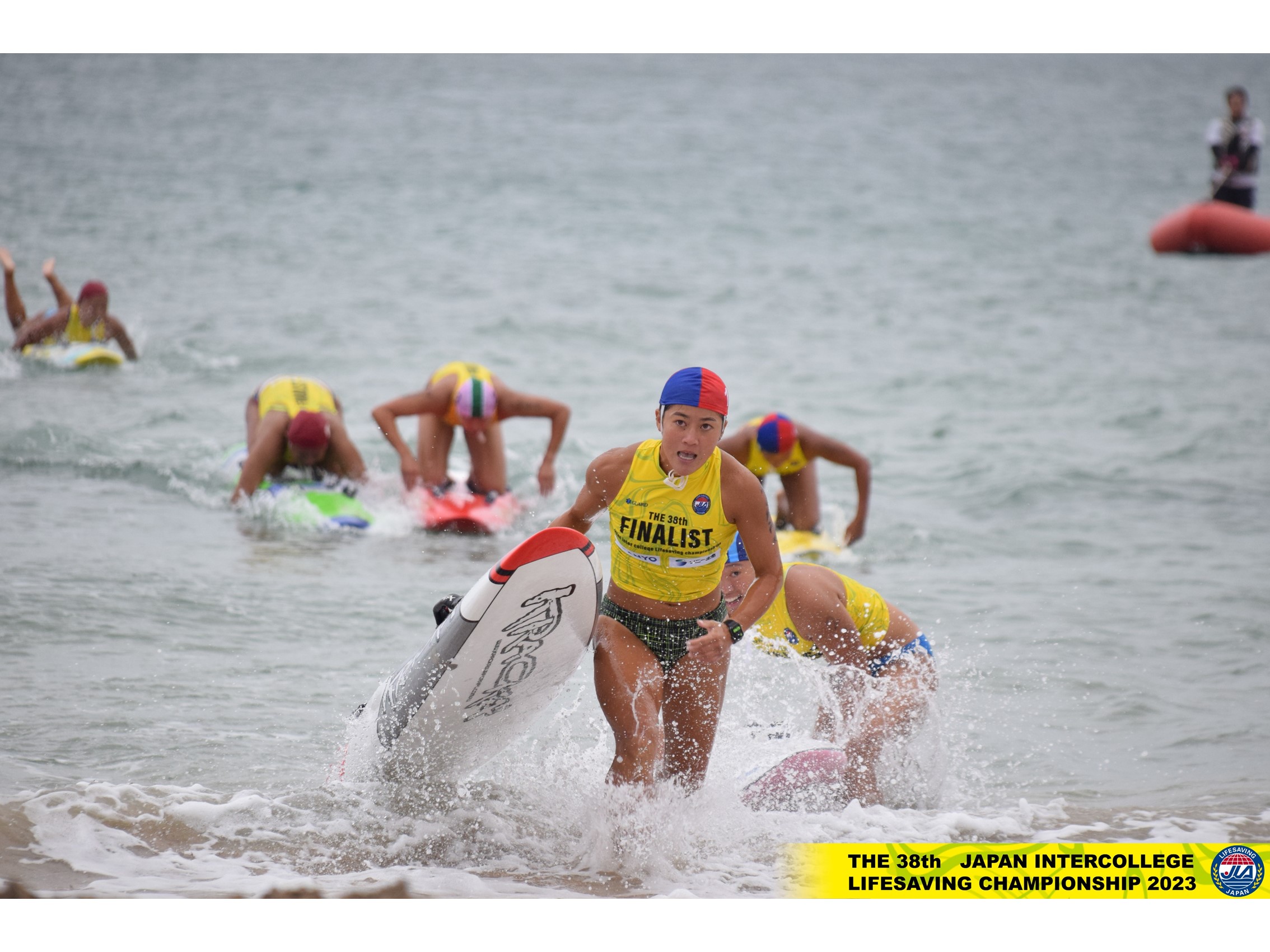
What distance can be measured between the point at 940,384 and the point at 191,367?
9.90 meters

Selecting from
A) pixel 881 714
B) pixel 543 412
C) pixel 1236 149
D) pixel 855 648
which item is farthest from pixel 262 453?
pixel 1236 149

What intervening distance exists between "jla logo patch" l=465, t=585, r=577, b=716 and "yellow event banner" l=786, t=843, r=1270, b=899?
4.26 ft

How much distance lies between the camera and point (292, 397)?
33.2ft

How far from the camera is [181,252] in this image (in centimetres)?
2352

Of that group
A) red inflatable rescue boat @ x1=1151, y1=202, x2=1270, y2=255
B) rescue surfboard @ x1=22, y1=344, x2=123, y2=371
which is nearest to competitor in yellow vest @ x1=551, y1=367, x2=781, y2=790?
rescue surfboard @ x1=22, y1=344, x2=123, y2=371

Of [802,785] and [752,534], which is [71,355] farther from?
[752,534]

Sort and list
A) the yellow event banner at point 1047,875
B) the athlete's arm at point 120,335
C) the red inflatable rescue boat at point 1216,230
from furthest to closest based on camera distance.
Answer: the red inflatable rescue boat at point 1216,230 → the athlete's arm at point 120,335 → the yellow event banner at point 1047,875

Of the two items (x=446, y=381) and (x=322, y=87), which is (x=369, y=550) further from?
(x=322, y=87)

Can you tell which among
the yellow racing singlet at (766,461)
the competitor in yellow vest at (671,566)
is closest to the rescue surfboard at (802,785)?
the competitor in yellow vest at (671,566)

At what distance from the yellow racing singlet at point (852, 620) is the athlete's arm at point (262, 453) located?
5318 millimetres

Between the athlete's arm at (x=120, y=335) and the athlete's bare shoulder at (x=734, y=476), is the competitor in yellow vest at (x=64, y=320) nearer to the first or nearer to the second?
the athlete's arm at (x=120, y=335)

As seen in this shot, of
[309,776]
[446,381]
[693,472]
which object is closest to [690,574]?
[693,472]

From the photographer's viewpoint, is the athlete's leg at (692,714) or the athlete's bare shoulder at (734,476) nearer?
the athlete's bare shoulder at (734,476)

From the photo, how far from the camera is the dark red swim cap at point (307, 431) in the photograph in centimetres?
980
